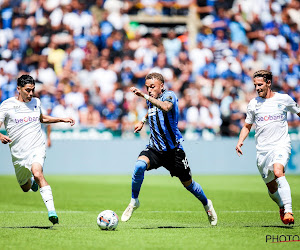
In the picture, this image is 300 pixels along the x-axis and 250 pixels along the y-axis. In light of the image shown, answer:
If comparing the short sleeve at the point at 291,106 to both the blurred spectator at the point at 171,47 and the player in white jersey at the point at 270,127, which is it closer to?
the player in white jersey at the point at 270,127

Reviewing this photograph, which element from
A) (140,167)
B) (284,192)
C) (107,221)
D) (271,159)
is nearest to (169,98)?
(140,167)

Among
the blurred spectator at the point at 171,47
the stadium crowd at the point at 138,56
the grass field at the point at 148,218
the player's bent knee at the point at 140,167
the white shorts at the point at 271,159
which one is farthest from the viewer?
the blurred spectator at the point at 171,47

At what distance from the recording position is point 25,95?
Result: 9594mm

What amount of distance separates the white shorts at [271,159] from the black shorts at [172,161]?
118 cm

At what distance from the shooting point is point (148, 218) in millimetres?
10664

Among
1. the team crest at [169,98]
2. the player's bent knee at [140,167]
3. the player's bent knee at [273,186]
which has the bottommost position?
the player's bent knee at [273,186]

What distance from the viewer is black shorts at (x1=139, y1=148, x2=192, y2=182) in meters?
9.40

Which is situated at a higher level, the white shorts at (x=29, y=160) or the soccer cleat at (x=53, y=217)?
the white shorts at (x=29, y=160)

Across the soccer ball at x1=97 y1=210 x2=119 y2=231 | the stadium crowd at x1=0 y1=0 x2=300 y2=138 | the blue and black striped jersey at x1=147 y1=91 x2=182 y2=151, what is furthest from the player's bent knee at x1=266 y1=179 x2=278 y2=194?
the stadium crowd at x1=0 y1=0 x2=300 y2=138

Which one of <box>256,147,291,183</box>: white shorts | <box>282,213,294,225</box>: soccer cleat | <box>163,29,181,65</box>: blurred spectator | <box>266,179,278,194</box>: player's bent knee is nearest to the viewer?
<box>282,213,294,225</box>: soccer cleat

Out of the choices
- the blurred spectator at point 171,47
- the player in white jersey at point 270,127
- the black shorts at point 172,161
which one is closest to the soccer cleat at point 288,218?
the player in white jersey at point 270,127

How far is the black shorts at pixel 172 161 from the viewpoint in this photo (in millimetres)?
9398

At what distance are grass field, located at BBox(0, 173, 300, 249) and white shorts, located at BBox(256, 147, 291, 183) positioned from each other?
761mm

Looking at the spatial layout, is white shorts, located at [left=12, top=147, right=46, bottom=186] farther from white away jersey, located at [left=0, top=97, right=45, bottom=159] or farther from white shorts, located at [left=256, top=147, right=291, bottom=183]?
white shorts, located at [left=256, top=147, right=291, bottom=183]
